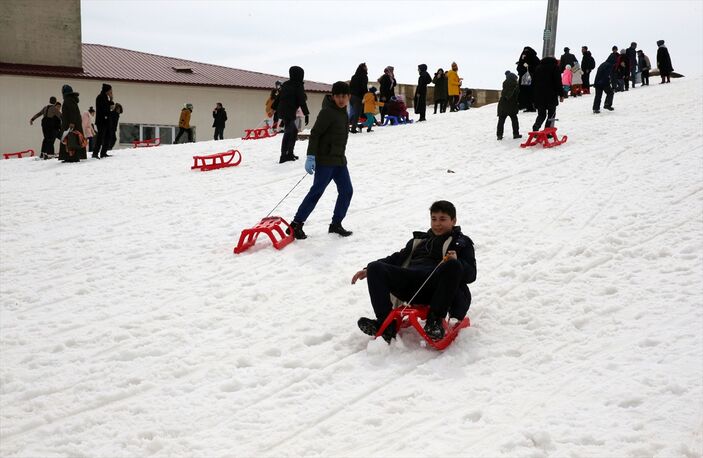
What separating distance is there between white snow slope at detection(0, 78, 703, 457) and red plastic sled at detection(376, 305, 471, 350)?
0.10 m

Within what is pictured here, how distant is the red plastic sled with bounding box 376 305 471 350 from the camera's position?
16.4 ft

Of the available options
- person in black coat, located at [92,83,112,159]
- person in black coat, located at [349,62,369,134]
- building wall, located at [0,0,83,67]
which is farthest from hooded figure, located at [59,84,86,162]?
building wall, located at [0,0,83,67]

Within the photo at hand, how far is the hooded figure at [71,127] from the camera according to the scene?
1511 centimetres

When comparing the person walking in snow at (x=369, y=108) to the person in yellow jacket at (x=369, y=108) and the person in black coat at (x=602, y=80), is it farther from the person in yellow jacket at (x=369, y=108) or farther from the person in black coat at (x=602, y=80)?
the person in black coat at (x=602, y=80)

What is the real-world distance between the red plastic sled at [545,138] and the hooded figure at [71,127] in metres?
9.34

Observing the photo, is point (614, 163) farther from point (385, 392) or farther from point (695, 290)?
point (385, 392)

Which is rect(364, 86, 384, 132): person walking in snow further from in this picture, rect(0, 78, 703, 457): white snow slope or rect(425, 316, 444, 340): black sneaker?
rect(425, 316, 444, 340): black sneaker

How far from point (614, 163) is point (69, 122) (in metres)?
11.2

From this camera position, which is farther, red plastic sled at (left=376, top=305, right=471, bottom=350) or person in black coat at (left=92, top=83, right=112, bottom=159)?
person in black coat at (left=92, top=83, right=112, bottom=159)

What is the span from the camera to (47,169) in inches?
592

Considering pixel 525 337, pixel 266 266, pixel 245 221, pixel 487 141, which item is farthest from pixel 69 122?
pixel 525 337

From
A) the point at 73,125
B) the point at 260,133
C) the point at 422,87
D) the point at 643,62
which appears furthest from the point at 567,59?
the point at 73,125

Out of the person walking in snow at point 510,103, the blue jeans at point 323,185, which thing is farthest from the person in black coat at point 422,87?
the blue jeans at point 323,185

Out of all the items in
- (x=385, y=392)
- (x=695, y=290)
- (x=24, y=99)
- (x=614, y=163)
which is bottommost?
(x=385, y=392)
